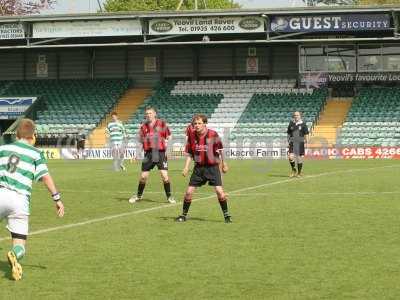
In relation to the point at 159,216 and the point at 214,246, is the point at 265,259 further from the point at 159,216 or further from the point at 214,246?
the point at 159,216

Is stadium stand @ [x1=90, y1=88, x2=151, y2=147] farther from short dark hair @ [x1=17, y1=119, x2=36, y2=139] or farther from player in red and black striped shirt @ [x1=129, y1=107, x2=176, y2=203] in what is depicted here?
short dark hair @ [x1=17, y1=119, x2=36, y2=139]

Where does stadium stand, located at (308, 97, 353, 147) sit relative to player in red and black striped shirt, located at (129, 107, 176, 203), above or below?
below

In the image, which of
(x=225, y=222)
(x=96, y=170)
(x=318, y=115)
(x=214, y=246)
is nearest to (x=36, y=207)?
(x=225, y=222)

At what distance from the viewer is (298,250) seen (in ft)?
36.4

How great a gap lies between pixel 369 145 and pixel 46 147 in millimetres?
17421

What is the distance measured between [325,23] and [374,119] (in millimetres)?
5689

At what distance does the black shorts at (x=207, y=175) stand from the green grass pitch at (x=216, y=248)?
69 centimetres

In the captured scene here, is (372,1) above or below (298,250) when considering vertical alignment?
above

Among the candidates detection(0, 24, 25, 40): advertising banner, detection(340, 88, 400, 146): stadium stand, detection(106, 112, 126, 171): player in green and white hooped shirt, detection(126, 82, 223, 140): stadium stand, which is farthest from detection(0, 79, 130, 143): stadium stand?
detection(106, 112, 126, 171): player in green and white hooped shirt

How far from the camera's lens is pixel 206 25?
43.1 m

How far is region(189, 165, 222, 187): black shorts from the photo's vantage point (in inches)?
572

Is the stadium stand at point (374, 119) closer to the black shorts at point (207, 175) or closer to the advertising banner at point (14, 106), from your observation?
the advertising banner at point (14, 106)

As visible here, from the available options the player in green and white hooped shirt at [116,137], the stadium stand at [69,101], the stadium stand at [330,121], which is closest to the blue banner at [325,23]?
the stadium stand at [330,121]

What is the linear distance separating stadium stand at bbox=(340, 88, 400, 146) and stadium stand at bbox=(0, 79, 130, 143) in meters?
14.1
